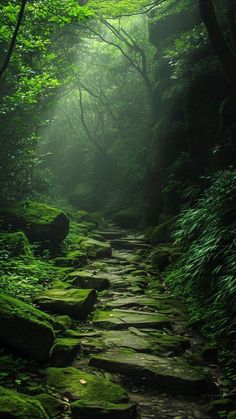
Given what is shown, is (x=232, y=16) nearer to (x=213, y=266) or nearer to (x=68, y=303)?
(x=213, y=266)

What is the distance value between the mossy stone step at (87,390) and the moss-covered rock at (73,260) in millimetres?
4865

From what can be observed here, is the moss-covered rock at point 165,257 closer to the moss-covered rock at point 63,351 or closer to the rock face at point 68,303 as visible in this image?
the rock face at point 68,303

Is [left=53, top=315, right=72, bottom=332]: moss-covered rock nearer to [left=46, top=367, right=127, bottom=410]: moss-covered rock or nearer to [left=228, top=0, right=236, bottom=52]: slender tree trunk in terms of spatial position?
[left=46, top=367, right=127, bottom=410]: moss-covered rock

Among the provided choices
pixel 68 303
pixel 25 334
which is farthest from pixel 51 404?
pixel 68 303

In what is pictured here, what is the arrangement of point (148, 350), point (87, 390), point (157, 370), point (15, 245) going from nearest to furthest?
point (87, 390) < point (157, 370) < point (148, 350) < point (15, 245)

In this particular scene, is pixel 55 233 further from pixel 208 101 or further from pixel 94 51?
pixel 94 51

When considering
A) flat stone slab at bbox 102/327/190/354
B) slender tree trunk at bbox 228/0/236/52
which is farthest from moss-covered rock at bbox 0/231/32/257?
slender tree trunk at bbox 228/0/236/52

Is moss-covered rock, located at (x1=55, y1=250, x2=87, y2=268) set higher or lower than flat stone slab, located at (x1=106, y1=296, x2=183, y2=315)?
higher

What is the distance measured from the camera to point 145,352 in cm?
548

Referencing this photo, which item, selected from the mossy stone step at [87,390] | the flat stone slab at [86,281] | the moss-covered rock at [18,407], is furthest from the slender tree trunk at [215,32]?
the moss-covered rock at [18,407]

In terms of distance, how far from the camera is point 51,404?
12.9ft

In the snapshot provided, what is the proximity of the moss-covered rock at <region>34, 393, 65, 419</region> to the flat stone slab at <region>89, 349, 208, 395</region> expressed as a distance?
1082 mm

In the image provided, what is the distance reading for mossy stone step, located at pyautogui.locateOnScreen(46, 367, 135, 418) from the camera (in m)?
3.86

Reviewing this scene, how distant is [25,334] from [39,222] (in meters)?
A: 5.74
